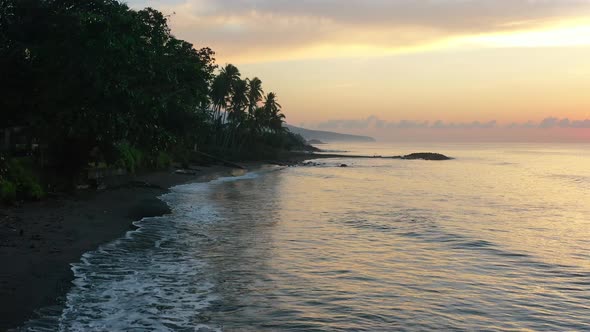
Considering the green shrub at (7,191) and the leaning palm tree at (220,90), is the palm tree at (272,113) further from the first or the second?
the green shrub at (7,191)

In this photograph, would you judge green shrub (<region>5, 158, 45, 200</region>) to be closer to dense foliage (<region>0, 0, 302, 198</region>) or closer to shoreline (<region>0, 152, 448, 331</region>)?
shoreline (<region>0, 152, 448, 331</region>)

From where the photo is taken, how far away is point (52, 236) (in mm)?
15938

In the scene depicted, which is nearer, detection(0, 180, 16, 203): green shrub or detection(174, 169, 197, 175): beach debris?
detection(0, 180, 16, 203): green shrub

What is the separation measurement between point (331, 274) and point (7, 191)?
13762 mm

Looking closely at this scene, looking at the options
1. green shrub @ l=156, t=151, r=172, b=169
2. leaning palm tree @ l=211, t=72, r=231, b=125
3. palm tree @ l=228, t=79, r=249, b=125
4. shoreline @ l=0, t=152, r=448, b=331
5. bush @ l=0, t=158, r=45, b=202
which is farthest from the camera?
palm tree @ l=228, t=79, r=249, b=125

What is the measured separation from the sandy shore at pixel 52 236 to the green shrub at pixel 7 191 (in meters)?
0.59

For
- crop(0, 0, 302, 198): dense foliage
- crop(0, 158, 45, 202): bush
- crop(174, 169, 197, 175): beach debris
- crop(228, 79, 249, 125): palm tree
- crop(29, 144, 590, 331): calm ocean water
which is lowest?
crop(29, 144, 590, 331): calm ocean water

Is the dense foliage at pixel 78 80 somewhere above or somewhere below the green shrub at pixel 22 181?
above

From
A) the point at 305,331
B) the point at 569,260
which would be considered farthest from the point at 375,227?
the point at 305,331

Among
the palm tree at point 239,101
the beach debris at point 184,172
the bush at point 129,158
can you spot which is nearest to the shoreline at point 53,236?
the bush at point 129,158

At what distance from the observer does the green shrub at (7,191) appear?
781 inches

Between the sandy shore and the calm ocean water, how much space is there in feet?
1.73

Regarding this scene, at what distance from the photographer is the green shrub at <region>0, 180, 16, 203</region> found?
65.1 feet

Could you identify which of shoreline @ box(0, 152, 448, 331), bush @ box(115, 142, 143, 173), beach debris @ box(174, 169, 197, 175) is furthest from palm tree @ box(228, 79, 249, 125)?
shoreline @ box(0, 152, 448, 331)
